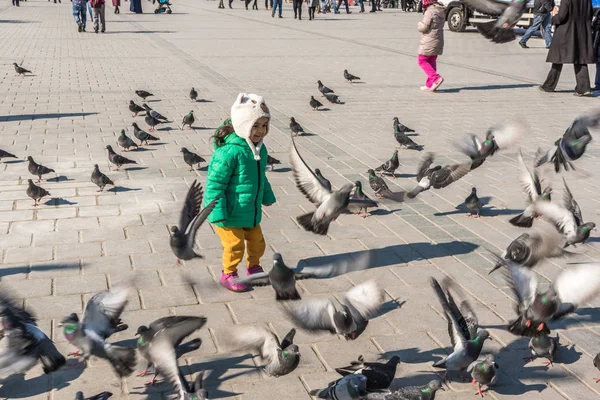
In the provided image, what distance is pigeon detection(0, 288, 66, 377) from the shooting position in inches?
154

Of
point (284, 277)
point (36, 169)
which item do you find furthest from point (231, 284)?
point (36, 169)

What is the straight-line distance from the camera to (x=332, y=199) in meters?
5.58

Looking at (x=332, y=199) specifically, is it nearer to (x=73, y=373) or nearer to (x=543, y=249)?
(x=543, y=249)

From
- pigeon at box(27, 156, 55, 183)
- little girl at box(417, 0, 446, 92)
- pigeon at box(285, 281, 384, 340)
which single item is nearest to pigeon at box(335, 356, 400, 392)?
pigeon at box(285, 281, 384, 340)

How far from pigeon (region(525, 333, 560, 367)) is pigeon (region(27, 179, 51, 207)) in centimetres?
519

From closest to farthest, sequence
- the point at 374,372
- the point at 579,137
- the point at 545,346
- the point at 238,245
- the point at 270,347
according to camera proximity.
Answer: the point at 374,372 < the point at 270,347 < the point at 545,346 < the point at 238,245 < the point at 579,137

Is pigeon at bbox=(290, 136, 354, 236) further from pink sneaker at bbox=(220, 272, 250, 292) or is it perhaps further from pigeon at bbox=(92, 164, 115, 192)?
pigeon at bbox=(92, 164, 115, 192)

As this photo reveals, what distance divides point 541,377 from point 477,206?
307 cm

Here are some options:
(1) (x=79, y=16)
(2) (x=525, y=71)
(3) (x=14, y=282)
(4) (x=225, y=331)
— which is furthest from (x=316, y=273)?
(1) (x=79, y=16)

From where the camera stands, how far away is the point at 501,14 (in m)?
6.11

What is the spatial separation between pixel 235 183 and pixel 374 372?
2.05 metres

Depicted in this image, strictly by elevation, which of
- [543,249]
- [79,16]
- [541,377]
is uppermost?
[79,16]

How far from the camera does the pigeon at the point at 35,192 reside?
23.5ft

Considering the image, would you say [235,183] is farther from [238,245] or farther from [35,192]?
[35,192]
